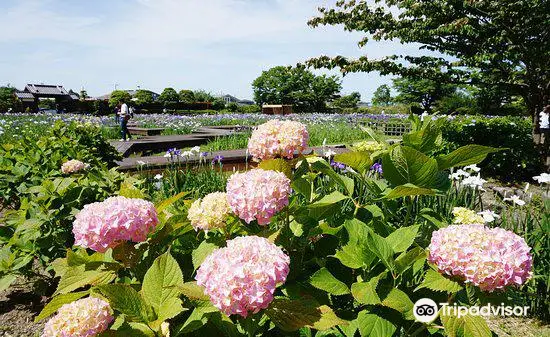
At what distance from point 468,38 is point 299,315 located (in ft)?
30.6

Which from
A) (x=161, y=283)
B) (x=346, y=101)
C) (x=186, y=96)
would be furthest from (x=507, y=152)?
(x=346, y=101)

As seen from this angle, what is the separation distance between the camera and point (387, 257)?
114cm

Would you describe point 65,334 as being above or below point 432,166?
below

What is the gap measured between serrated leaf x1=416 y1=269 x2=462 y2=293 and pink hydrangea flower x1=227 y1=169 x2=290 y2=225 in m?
0.47

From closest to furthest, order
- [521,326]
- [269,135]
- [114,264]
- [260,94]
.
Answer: [114,264], [269,135], [521,326], [260,94]

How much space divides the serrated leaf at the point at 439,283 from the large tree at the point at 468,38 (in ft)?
25.7

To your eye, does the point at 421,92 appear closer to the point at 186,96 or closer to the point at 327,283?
the point at 186,96

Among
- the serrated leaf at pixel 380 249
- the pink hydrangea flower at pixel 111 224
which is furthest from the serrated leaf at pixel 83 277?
the serrated leaf at pixel 380 249

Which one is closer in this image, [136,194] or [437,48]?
[136,194]

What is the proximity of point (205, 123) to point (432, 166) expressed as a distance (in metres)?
16.9

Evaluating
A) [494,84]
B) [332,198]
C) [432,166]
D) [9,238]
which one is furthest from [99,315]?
[494,84]

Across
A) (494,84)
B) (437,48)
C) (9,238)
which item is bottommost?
(9,238)

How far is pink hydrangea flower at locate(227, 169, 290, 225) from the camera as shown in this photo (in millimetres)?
1215

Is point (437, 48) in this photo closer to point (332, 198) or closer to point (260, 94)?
point (332, 198)
